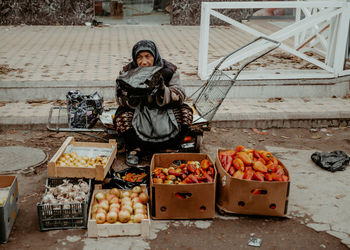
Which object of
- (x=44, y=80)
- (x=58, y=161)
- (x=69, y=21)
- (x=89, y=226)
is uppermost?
(x=69, y=21)

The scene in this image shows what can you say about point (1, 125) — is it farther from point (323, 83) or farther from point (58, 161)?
point (323, 83)

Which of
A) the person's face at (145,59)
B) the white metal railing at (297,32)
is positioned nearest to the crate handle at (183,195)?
the person's face at (145,59)

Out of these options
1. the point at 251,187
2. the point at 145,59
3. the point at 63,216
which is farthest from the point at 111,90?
the point at 251,187

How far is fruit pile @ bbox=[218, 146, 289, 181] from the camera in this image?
427 centimetres

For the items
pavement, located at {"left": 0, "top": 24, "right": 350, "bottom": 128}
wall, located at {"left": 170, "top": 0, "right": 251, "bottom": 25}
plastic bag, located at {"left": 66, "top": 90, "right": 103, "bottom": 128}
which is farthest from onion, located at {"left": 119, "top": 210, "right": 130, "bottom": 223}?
wall, located at {"left": 170, "top": 0, "right": 251, "bottom": 25}

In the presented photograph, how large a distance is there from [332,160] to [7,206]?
12.9 ft

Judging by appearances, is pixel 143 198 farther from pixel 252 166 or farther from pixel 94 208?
pixel 252 166

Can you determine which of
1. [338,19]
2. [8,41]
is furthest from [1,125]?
[338,19]

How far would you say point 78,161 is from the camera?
15.7 ft

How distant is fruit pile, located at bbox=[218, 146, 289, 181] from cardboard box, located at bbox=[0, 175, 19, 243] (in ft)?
7.03

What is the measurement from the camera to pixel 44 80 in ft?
24.6

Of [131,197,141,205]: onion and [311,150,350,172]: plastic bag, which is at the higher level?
[311,150,350,172]: plastic bag

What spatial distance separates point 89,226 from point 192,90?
420 centimetres

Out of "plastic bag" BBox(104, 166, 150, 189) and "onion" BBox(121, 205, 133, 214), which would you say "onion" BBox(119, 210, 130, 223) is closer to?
"onion" BBox(121, 205, 133, 214)
